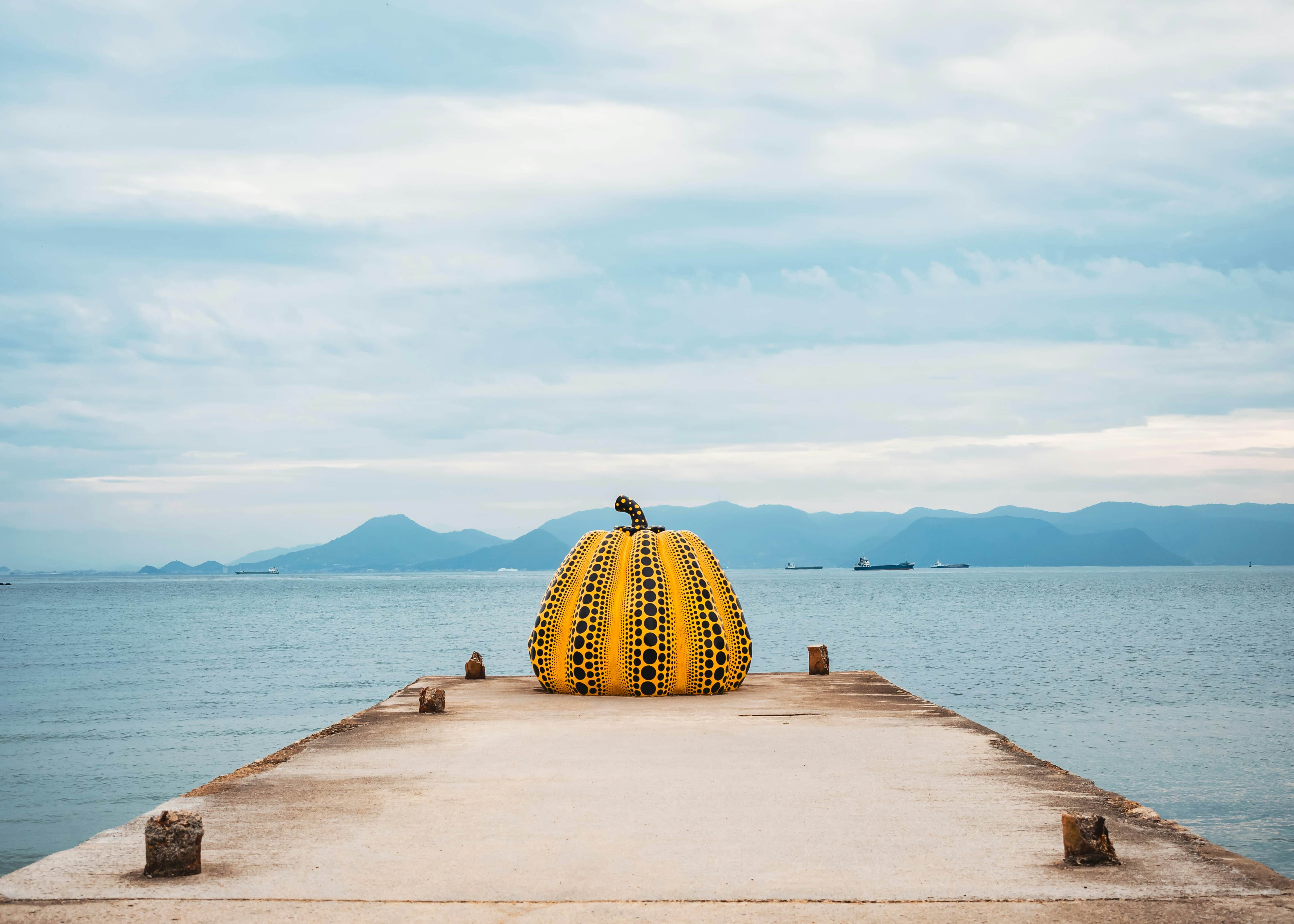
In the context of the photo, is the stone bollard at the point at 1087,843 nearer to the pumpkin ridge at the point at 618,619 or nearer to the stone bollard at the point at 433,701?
the pumpkin ridge at the point at 618,619

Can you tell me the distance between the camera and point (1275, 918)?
643 cm

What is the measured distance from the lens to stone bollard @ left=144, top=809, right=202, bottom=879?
24.2 feet

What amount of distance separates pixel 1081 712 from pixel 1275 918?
859 inches

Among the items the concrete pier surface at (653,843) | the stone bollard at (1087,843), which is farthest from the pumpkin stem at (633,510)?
the stone bollard at (1087,843)

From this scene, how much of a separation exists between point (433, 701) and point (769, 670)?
73.4 ft

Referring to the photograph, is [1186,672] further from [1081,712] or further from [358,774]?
[358,774]

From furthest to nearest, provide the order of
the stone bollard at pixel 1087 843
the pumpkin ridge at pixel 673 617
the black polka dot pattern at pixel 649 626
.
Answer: the pumpkin ridge at pixel 673 617
the black polka dot pattern at pixel 649 626
the stone bollard at pixel 1087 843

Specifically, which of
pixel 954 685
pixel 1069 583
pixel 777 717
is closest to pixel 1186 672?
pixel 954 685

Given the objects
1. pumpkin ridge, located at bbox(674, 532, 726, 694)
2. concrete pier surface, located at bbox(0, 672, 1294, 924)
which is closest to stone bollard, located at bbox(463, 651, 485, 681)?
pumpkin ridge, located at bbox(674, 532, 726, 694)

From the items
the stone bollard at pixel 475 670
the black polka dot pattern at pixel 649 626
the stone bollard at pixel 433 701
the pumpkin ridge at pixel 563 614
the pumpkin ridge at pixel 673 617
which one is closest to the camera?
the stone bollard at pixel 433 701

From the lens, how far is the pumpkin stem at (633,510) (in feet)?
61.5

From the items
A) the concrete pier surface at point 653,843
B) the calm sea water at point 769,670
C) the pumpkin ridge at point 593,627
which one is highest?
the pumpkin ridge at point 593,627

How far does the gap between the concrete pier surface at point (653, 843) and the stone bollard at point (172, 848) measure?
103mm

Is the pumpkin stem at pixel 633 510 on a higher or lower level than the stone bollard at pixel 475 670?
higher
